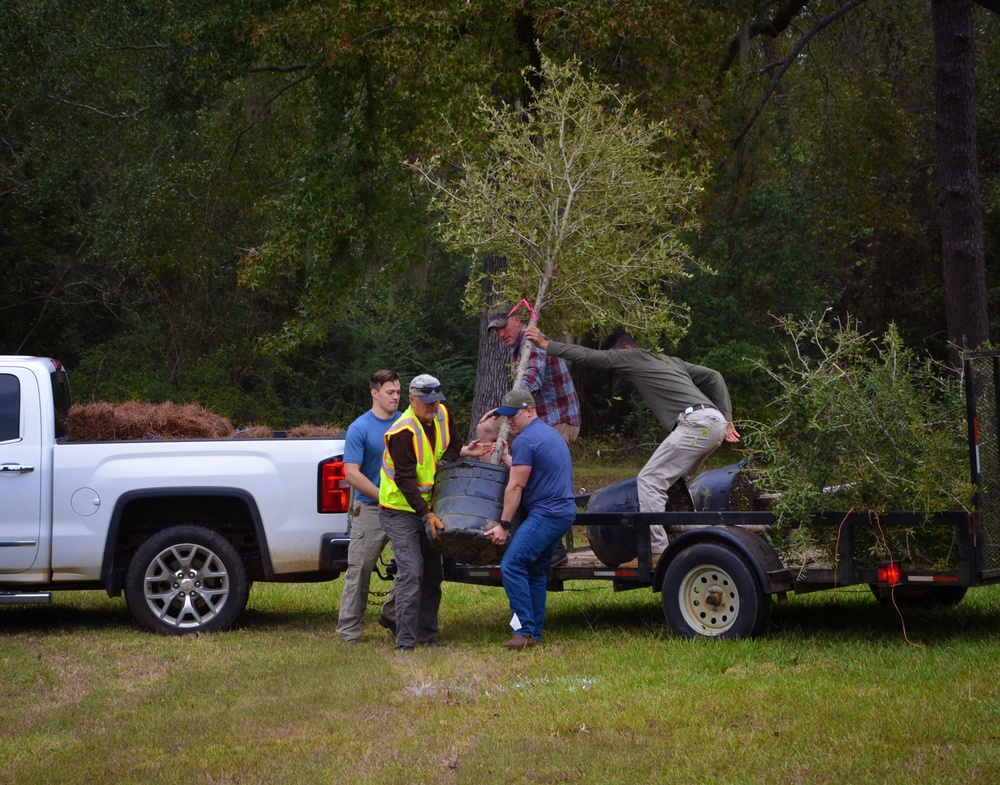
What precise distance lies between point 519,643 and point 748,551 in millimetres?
1647

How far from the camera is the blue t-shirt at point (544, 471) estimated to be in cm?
827

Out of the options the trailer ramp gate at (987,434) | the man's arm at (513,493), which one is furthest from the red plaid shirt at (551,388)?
the trailer ramp gate at (987,434)

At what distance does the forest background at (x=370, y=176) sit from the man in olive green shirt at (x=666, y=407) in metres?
1.00

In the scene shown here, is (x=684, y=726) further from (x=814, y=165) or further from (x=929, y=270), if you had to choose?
(x=929, y=270)

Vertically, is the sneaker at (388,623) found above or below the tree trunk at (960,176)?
below

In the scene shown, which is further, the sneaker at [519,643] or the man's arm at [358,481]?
the man's arm at [358,481]

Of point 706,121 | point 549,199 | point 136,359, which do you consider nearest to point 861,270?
point 706,121

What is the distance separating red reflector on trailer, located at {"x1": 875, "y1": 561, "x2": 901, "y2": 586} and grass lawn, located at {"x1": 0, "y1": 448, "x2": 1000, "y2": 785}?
0.43 metres

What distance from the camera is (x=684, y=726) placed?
6031 mm

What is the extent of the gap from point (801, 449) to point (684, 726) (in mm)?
2644

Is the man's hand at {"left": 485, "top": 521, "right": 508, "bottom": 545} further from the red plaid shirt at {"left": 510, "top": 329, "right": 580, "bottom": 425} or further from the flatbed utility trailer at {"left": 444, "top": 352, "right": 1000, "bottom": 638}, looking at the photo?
the red plaid shirt at {"left": 510, "top": 329, "right": 580, "bottom": 425}

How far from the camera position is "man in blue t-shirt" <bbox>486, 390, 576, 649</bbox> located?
8.23 meters

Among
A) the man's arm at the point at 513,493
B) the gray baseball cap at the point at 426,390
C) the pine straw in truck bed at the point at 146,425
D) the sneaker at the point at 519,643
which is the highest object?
the gray baseball cap at the point at 426,390

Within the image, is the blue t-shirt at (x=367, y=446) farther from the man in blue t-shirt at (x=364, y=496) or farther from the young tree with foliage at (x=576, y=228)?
the young tree with foliage at (x=576, y=228)
